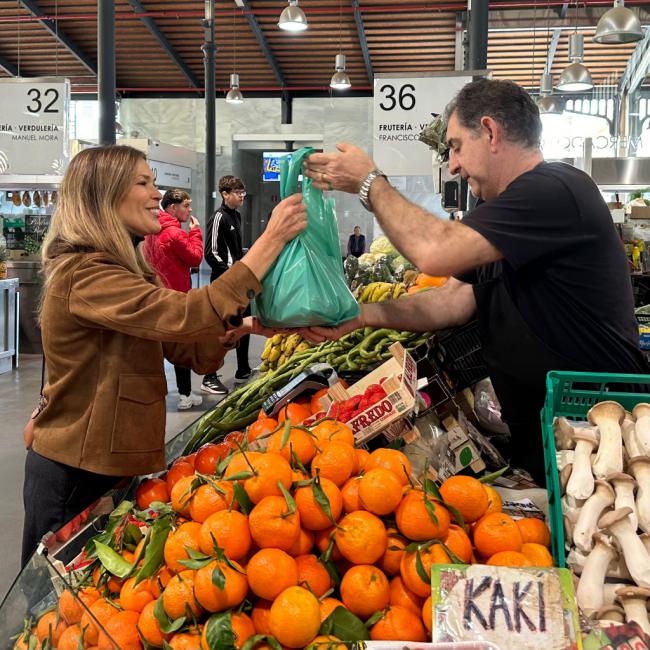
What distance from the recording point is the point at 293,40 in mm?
17438

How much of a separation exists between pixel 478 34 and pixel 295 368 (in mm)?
5170

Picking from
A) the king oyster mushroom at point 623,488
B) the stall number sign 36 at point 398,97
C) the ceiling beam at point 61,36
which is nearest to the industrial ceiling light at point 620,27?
the stall number sign 36 at point 398,97

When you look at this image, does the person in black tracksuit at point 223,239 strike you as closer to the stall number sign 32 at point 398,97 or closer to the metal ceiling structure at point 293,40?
the stall number sign 32 at point 398,97

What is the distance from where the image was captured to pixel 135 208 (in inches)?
82.0

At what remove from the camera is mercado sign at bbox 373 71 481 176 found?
6305 mm

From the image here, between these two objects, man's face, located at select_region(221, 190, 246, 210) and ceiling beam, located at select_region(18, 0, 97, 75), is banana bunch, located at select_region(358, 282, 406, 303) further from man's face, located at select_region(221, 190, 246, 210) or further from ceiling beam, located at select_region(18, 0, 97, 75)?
ceiling beam, located at select_region(18, 0, 97, 75)

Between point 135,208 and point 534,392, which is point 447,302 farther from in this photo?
point 135,208

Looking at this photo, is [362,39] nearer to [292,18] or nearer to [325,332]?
[292,18]

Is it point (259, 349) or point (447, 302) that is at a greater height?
point (447, 302)

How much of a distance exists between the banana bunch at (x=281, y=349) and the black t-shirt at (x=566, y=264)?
2096 mm

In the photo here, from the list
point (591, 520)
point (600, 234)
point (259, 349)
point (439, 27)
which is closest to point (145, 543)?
point (591, 520)

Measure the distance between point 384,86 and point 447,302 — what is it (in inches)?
174

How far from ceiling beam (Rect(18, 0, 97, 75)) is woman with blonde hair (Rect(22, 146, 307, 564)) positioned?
15.7m

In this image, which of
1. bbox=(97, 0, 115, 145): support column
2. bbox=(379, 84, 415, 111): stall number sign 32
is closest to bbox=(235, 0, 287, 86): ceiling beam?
bbox=(97, 0, 115, 145): support column
